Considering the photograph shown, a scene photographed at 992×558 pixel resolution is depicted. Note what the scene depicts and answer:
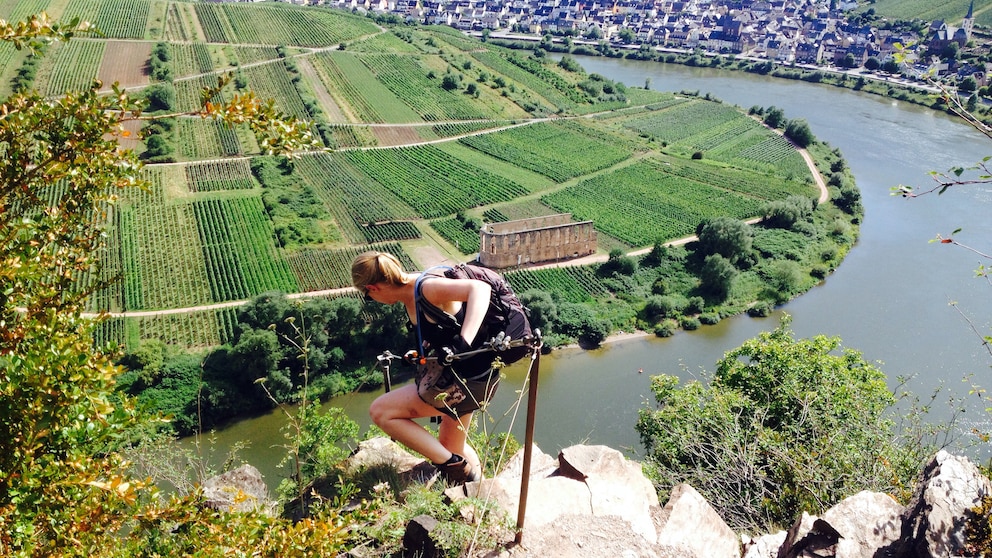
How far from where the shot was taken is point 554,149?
167 feet

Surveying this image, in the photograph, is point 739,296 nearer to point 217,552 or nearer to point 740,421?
point 740,421

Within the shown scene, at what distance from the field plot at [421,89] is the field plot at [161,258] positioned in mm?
23691

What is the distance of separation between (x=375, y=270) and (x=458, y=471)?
251cm

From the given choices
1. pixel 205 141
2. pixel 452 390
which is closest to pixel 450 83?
pixel 205 141

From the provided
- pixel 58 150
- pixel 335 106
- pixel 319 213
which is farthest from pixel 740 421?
pixel 335 106

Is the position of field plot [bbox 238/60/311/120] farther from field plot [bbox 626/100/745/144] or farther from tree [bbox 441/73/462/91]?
field plot [bbox 626/100/745/144]

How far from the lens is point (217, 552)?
14.5 ft

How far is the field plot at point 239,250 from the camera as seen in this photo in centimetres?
Result: 3055

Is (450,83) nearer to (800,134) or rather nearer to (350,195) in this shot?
(350,195)

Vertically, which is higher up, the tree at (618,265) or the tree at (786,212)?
the tree at (786,212)

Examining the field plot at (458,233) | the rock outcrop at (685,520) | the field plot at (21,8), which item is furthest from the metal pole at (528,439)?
the field plot at (21,8)

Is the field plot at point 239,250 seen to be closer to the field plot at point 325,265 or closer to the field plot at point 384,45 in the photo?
the field plot at point 325,265

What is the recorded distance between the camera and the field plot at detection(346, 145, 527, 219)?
40469 millimetres

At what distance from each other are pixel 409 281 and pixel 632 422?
20.1 meters
